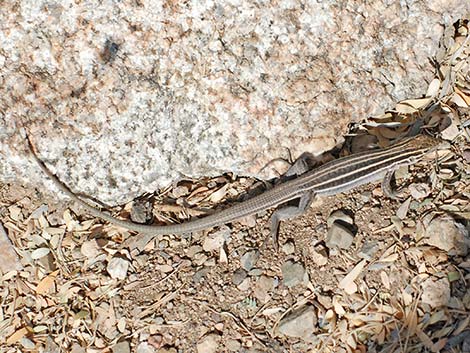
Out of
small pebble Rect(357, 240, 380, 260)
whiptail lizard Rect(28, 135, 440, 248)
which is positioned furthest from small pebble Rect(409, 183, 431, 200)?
small pebble Rect(357, 240, 380, 260)

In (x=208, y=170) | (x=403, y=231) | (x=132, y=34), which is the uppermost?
(x=132, y=34)

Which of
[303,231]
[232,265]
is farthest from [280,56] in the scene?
[232,265]

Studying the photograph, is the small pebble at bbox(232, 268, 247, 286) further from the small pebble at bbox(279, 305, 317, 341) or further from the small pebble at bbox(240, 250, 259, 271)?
the small pebble at bbox(279, 305, 317, 341)

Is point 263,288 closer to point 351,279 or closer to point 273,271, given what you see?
point 273,271

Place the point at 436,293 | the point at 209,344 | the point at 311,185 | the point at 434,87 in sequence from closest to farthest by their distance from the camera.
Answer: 1. the point at 436,293
2. the point at 209,344
3. the point at 311,185
4. the point at 434,87

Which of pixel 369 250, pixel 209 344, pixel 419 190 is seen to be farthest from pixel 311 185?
pixel 209 344

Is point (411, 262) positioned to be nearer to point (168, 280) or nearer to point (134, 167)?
point (168, 280)

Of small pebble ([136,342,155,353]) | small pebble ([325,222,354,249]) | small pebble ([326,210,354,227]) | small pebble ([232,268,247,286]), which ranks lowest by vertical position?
small pebble ([136,342,155,353])
